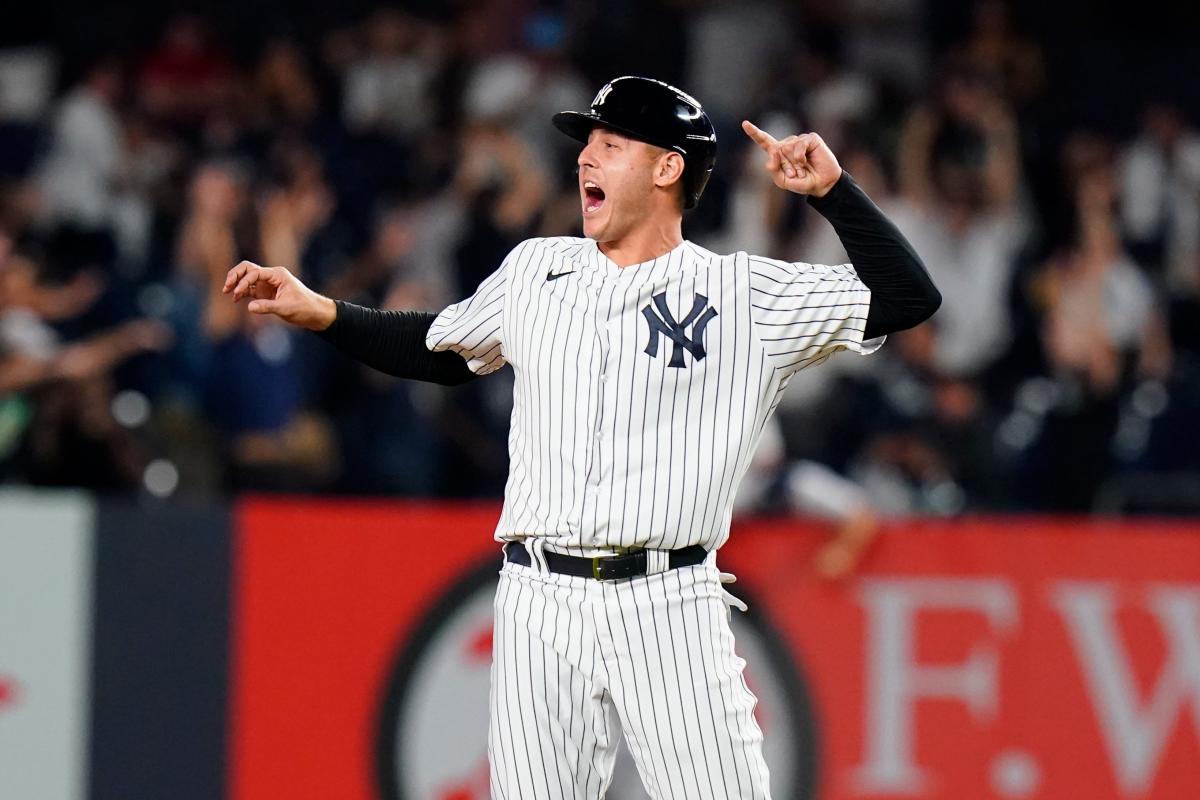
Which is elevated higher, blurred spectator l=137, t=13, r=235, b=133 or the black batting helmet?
blurred spectator l=137, t=13, r=235, b=133

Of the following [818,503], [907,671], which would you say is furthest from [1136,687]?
[818,503]

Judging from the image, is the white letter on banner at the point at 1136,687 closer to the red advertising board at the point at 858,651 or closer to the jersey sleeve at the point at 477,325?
the red advertising board at the point at 858,651

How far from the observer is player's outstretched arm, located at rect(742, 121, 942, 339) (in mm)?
3797

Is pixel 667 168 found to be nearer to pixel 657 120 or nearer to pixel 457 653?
pixel 657 120

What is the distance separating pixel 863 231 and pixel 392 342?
111 centimetres

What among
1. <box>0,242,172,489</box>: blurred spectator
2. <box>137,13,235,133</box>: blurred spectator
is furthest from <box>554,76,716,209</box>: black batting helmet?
<box>137,13,235,133</box>: blurred spectator

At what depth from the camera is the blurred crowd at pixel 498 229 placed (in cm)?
790

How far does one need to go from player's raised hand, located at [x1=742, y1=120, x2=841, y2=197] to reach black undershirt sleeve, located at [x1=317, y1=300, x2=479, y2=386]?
Answer: 2.99ft

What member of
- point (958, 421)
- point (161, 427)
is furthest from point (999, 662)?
point (161, 427)

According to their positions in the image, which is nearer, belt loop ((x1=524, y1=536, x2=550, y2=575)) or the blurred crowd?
belt loop ((x1=524, y1=536, x2=550, y2=575))

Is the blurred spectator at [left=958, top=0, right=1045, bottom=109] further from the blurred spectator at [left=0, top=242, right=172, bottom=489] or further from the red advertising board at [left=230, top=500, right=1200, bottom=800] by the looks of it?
the blurred spectator at [left=0, top=242, right=172, bottom=489]

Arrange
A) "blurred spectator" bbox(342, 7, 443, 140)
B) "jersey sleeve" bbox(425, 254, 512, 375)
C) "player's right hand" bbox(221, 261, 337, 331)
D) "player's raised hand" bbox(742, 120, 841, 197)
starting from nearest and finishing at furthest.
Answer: "player's raised hand" bbox(742, 120, 841, 197) → "player's right hand" bbox(221, 261, 337, 331) → "jersey sleeve" bbox(425, 254, 512, 375) → "blurred spectator" bbox(342, 7, 443, 140)

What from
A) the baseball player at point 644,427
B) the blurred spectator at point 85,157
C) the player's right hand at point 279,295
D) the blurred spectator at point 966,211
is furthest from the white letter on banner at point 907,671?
the blurred spectator at point 85,157

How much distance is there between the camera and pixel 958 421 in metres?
7.98
